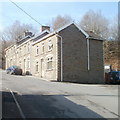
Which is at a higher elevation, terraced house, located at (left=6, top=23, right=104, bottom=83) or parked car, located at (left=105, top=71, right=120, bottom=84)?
terraced house, located at (left=6, top=23, right=104, bottom=83)

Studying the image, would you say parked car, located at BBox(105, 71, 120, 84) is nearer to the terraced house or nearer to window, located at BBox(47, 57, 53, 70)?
the terraced house

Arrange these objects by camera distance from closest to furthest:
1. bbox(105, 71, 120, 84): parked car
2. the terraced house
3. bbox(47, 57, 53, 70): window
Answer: the terraced house
bbox(47, 57, 53, 70): window
bbox(105, 71, 120, 84): parked car

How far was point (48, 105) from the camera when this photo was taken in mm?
11586

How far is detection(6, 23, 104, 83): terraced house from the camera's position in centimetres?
2983

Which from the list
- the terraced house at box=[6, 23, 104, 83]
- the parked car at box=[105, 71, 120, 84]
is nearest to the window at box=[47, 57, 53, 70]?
the terraced house at box=[6, 23, 104, 83]

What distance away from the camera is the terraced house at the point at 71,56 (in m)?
29.8

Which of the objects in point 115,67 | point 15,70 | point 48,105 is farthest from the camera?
point 115,67

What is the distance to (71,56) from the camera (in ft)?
101

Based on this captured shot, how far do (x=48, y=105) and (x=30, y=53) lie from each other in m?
28.6

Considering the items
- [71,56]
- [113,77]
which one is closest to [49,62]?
[71,56]

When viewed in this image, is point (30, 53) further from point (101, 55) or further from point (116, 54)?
point (116, 54)

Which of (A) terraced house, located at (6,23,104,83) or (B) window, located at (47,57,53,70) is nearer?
(A) terraced house, located at (6,23,104,83)

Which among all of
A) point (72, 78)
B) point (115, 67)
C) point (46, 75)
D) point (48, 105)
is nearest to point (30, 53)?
point (46, 75)

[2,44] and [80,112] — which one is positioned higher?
[2,44]
